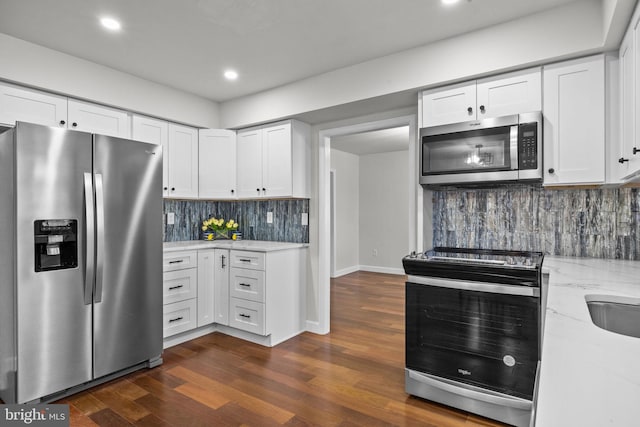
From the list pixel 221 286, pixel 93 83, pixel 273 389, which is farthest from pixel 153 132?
pixel 273 389

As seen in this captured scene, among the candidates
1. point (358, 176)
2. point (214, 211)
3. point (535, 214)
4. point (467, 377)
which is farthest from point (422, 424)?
point (358, 176)

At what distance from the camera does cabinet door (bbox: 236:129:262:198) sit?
383cm

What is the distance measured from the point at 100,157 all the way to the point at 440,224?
8.60 feet

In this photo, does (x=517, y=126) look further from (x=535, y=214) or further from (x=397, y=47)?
(x=397, y=47)

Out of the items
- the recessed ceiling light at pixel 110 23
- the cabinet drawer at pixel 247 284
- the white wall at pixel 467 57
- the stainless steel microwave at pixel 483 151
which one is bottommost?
the cabinet drawer at pixel 247 284

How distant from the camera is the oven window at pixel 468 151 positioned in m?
2.32

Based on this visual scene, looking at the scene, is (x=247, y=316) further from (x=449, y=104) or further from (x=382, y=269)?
(x=382, y=269)

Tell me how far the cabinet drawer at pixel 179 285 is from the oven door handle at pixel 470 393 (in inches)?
84.4

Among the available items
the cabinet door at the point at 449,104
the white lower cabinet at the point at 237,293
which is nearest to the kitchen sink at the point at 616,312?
the cabinet door at the point at 449,104

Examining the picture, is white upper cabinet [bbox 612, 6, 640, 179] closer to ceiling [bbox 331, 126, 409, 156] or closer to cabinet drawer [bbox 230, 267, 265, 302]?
cabinet drawer [bbox 230, 267, 265, 302]

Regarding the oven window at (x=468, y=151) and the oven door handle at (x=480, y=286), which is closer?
the oven door handle at (x=480, y=286)

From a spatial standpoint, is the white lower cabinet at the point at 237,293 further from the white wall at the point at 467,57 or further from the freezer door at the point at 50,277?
the white wall at the point at 467,57

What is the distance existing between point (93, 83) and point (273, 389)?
9.46 ft

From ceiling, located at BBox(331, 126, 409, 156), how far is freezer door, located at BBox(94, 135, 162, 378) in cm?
294
